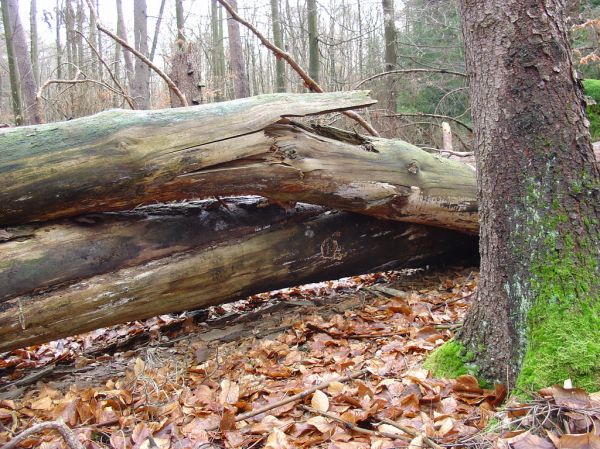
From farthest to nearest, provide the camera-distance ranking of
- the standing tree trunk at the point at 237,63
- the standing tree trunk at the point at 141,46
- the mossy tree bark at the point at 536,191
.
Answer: the standing tree trunk at the point at 141,46
the standing tree trunk at the point at 237,63
the mossy tree bark at the point at 536,191

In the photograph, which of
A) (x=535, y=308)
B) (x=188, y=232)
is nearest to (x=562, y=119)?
(x=535, y=308)

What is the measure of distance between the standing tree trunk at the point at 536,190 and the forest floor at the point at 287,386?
33 centimetres

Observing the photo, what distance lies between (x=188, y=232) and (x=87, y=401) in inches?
51.8

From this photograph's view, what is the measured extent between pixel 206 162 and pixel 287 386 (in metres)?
1.54

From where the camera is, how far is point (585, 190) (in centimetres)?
232

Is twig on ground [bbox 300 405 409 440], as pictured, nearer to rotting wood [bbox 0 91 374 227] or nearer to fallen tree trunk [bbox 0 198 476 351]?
fallen tree trunk [bbox 0 198 476 351]

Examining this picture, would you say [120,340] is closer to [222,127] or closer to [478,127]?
[222,127]

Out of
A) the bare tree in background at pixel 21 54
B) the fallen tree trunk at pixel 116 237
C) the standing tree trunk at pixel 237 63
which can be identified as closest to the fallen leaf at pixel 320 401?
the fallen tree trunk at pixel 116 237

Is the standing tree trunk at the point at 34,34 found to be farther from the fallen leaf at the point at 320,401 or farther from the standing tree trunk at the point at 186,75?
the fallen leaf at the point at 320,401

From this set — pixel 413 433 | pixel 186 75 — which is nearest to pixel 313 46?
pixel 186 75

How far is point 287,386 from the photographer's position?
2.85 metres

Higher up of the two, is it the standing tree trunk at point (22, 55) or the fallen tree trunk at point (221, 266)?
the standing tree trunk at point (22, 55)

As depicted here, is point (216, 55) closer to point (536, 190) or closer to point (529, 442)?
point (536, 190)

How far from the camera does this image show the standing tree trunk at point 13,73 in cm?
1143
